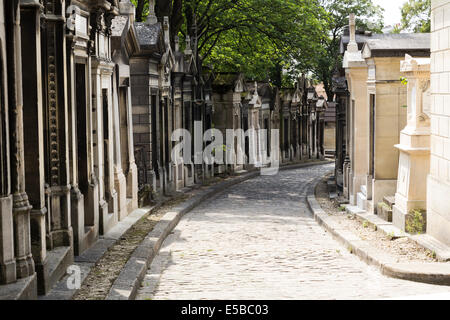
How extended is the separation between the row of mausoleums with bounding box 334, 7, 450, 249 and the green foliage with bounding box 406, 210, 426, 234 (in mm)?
16

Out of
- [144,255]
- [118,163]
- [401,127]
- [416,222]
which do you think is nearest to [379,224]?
[416,222]

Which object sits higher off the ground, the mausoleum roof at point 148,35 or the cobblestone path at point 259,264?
the mausoleum roof at point 148,35

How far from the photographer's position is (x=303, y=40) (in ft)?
86.9

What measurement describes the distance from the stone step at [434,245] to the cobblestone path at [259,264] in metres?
0.77

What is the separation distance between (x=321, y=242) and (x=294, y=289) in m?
4.09

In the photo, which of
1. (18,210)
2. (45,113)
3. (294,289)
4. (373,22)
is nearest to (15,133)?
(18,210)

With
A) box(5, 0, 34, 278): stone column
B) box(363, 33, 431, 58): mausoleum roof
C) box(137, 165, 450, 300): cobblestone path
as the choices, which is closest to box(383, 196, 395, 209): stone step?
box(137, 165, 450, 300): cobblestone path

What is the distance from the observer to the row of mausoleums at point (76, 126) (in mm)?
6895

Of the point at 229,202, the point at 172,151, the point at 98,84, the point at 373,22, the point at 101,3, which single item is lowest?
the point at 229,202

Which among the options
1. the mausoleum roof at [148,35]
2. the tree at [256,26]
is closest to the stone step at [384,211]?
the mausoleum roof at [148,35]

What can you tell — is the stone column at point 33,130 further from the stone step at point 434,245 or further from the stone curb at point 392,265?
the stone step at point 434,245

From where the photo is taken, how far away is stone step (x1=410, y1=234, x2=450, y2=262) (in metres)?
9.19

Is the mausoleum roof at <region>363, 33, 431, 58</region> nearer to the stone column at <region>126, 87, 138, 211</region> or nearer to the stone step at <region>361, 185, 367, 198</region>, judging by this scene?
the stone step at <region>361, 185, 367, 198</region>

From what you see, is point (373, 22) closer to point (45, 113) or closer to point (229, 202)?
point (229, 202)
